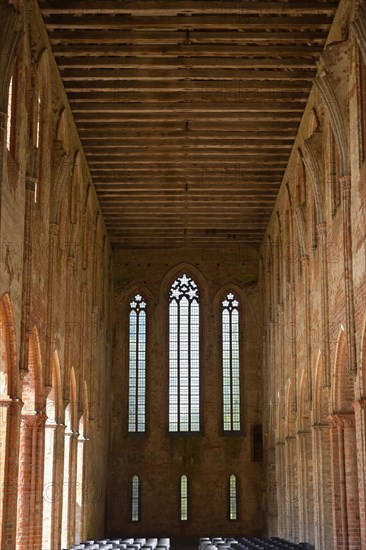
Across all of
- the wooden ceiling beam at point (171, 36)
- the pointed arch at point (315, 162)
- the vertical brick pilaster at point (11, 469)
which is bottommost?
the vertical brick pilaster at point (11, 469)

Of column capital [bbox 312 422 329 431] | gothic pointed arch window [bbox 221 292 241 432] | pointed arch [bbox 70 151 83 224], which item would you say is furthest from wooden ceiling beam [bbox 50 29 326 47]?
gothic pointed arch window [bbox 221 292 241 432]

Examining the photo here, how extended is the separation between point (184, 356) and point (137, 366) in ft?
6.24

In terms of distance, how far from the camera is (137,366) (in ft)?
118

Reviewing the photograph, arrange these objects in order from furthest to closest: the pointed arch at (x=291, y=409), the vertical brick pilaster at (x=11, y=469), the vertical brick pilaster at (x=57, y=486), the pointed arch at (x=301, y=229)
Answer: the pointed arch at (x=291, y=409), the pointed arch at (x=301, y=229), the vertical brick pilaster at (x=57, y=486), the vertical brick pilaster at (x=11, y=469)

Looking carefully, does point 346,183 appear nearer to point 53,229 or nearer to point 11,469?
point 53,229

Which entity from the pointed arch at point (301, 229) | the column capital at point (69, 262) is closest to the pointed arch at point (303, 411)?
the pointed arch at point (301, 229)

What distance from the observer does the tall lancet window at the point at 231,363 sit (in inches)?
1395

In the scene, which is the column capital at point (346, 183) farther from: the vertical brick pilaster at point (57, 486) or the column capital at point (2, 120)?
the vertical brick pilaster at point (57, 486)

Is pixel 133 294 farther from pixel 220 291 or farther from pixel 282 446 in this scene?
pixel 282 446

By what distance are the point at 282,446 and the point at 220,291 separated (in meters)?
8.70

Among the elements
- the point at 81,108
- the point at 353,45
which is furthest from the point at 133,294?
the point at 353,45

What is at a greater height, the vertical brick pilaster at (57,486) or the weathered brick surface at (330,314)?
the weathered brick surface at (330,314)

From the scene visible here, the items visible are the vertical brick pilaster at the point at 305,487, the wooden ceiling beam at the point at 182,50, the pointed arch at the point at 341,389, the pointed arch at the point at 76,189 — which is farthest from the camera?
the pointed arch at the point at 76,189

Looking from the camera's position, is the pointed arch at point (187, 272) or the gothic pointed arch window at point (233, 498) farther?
the pointed arch at point (187, 272)
